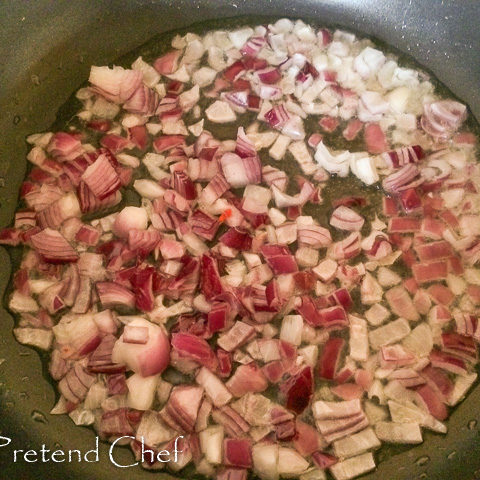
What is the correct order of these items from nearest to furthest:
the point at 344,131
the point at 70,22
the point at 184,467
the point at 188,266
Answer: the point at 184,467 < the point at 188,266 < the point at 344,131 < the point at 70,22

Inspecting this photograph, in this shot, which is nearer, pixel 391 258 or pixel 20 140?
pixel 391 258

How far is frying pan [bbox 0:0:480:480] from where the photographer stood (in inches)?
48.4

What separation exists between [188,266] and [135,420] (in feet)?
1.20

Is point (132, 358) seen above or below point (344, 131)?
below

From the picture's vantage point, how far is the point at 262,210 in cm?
130

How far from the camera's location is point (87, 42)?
1564 mm

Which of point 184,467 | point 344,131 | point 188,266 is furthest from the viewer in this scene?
point 344,131

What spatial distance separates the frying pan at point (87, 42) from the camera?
1.23m

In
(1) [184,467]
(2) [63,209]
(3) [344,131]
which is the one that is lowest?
(1) [184,467]

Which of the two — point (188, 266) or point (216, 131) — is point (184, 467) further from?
point (216, 131)

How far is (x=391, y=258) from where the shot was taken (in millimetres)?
1267

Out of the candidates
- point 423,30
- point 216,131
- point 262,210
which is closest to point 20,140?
point 216,131

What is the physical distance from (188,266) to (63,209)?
37cm

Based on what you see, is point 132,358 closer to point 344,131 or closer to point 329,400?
point 329,400
